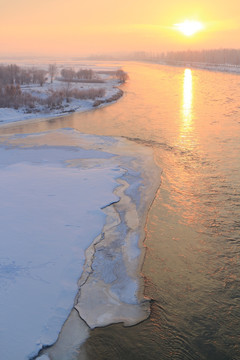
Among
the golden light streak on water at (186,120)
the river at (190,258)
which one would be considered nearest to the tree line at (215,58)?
the golden light streak on water at (186,120)

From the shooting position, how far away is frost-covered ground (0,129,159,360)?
542 cm

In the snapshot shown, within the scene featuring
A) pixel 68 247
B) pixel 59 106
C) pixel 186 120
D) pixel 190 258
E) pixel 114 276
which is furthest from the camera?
pixel 59 106

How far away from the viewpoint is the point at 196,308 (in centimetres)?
587

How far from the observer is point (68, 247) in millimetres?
7371

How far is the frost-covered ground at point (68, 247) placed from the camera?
542 centimetres

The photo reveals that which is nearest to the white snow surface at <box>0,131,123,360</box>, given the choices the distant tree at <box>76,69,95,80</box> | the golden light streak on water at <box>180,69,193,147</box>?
the golden light streak on water at <box>180,69,193,147</box>

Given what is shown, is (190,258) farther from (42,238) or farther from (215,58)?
(215,58)

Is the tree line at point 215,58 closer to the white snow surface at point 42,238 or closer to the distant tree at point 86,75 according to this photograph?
the distant tree at point 86,75

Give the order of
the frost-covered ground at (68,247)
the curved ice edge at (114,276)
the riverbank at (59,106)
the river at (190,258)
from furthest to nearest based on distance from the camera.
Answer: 1. the riverbank at (59,106)
2. the curved ice edge at (114,276)
3. the frost-covered ground at (68,247)
4. the river at (190,258)

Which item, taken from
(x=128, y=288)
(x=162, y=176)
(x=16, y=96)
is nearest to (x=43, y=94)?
(x=16, y=96)

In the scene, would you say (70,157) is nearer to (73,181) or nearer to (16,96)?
(73,181)

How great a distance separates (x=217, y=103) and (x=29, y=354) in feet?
84.7

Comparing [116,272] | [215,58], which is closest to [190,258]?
[116,272]

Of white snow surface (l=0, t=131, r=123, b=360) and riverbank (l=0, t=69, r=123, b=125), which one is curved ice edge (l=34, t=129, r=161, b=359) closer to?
white snow surface (l=0, t=131, r=123, b=360)
